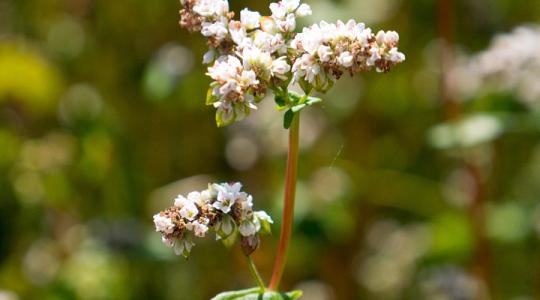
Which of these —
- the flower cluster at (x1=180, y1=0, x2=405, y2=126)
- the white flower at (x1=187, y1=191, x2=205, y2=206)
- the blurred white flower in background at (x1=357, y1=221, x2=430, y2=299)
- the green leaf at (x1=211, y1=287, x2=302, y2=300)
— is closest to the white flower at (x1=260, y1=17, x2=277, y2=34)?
the flower cluster at (x1=180, y1=0, x2=405, y2=126)

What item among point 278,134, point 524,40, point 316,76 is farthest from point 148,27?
point 316,76

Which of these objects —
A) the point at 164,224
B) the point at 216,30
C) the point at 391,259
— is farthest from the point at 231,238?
the point at 391,259

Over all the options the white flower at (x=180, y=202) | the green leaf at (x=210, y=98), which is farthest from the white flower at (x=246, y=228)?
the green leaf at (x=210, y=98)

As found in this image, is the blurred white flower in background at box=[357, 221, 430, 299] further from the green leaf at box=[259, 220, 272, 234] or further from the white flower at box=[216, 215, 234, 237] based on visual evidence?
the white flower at box=[216, 215, 234, 237]

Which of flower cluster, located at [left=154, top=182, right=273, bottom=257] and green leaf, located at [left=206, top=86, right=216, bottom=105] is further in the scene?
green leaf, located at [left=206, top=86, right=216, bottom=105]

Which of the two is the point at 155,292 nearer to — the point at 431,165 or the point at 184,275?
the point at 184,275

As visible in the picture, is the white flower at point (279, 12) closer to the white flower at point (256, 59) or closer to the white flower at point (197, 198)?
the white flower at point (256, 59)
